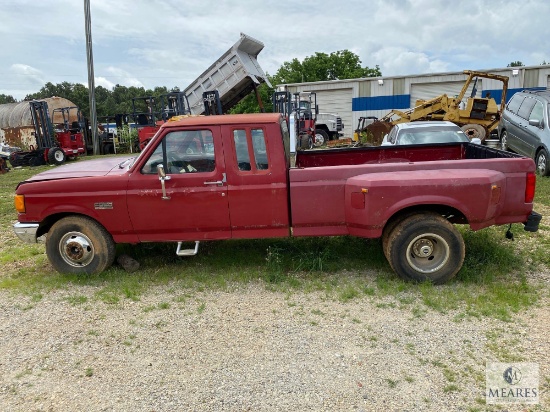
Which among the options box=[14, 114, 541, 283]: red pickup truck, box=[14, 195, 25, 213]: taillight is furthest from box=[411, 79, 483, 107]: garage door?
box=[14, 195, 25, 213]: taillight

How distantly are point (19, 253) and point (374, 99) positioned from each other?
80.5 ft

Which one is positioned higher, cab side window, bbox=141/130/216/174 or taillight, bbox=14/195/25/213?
cab side window, bbox=141/130/216/174

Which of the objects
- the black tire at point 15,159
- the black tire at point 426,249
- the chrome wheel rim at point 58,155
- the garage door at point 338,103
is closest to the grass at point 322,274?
the black tire at point 426,249

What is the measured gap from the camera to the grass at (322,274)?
14.9ft

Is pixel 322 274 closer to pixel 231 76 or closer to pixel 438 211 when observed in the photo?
pixel 438 211

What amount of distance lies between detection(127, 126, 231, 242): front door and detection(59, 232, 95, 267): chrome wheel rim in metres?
0.71

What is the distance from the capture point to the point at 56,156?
67.4ft

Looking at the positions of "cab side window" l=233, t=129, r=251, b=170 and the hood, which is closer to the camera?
"cab side window" l=233, t=129, r=251, b=170

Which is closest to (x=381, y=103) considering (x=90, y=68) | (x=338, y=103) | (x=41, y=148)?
(x=338, y=103)

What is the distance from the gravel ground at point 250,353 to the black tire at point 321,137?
61.7 ft

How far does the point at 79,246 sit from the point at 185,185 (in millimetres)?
1534

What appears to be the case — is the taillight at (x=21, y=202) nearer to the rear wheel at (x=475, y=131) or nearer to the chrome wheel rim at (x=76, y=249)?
the chrome wheel rim at (x=76, y=249)

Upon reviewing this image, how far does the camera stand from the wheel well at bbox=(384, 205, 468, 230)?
4812 millimetres

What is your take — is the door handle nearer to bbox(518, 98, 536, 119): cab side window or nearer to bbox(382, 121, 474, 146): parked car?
bbox(382, 121, 474, 146): parked car
